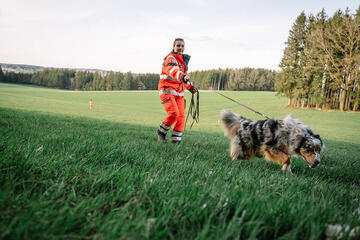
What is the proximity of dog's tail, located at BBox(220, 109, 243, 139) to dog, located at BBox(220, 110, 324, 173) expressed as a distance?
7 centimetres

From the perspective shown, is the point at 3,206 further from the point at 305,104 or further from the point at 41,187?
the point at 305,104

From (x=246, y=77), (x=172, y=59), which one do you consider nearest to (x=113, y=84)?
(x=246, y=77)

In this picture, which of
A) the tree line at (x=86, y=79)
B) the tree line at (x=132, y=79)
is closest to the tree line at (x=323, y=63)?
the tree line at (x=132, y=79)

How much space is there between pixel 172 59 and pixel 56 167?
460 centimetres

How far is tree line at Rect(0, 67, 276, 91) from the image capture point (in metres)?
110

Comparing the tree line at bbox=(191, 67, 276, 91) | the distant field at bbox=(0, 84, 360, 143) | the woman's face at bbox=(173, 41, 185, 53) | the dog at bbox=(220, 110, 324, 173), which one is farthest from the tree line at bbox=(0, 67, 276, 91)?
the dog at bbox=(220, 110, 324, 173)

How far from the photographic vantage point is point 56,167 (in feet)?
5.87

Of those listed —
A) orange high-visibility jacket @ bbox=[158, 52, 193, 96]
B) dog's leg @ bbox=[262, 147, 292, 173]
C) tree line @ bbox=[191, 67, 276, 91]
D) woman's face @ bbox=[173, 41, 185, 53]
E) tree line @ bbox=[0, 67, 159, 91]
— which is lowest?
dog's leg @ bbox=[262, 147, 292, 173]

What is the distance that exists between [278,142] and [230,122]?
1.25 meters

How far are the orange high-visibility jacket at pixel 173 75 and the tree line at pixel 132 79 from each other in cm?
10078

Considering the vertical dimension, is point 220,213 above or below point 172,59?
below

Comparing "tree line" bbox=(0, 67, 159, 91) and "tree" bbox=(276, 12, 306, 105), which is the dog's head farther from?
"tree line" bbox=(0, 67, 159, 91)

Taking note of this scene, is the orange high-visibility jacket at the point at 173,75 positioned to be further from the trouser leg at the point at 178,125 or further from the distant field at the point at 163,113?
the distant field at the point at 163,113

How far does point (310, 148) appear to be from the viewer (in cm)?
395
